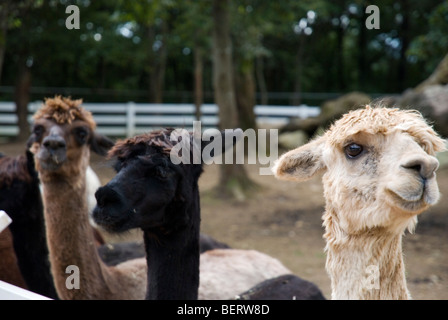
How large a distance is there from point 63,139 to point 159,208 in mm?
1450

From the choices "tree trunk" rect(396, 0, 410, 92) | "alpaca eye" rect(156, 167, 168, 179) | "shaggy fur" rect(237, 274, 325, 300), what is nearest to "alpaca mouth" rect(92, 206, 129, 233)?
"alpaca eye" rect(156, 167, 168, 179)

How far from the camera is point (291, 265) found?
6602 mm

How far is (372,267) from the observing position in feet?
7.19

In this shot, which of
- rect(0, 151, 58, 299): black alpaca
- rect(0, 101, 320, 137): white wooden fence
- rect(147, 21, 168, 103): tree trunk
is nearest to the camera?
rect(0, 151, 58, 299): black alpaca

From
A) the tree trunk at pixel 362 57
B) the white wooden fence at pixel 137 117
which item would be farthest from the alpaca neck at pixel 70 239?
the tree trunk at pixel 362 57

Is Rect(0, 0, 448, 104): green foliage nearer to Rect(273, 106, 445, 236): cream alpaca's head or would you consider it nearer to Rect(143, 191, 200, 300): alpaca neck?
Rect(143, 191, 200, 300): alpaca neck

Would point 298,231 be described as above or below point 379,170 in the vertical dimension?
above

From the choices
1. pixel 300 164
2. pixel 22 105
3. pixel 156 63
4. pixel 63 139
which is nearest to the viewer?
pixel 300 164

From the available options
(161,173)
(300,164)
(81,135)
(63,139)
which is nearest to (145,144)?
(161,173)

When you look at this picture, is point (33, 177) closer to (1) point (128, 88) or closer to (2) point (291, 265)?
(2) point (291, 265)

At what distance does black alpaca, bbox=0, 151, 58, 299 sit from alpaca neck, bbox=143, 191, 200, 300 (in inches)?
48.2

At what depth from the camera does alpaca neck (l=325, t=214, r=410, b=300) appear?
2188mm

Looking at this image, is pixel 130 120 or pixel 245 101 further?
pixel 130 120

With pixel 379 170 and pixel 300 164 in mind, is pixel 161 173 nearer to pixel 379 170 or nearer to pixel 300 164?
pixel 300 164
